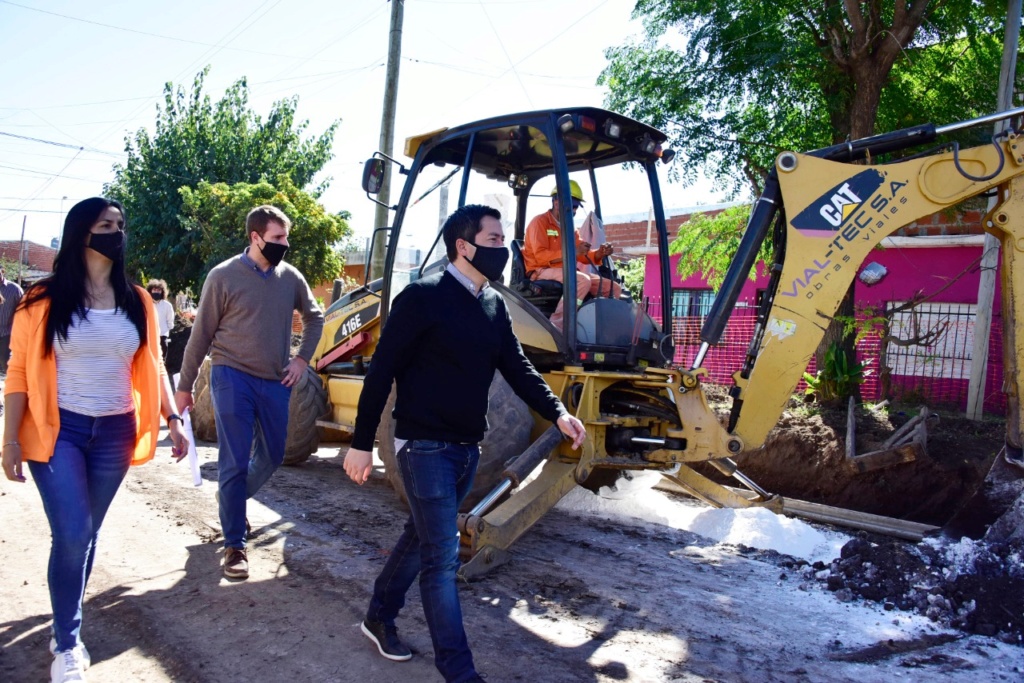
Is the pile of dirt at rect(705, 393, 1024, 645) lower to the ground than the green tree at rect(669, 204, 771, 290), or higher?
lower

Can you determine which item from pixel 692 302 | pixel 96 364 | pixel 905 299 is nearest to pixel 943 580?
pixel 96 364

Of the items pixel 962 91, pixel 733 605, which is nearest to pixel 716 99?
pixel 962 91

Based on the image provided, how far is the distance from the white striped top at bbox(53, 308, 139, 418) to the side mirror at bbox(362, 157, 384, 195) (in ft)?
Answer: 9.14

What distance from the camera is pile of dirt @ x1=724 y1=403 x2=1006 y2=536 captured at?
24.7ft

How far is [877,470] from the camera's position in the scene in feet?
25.4

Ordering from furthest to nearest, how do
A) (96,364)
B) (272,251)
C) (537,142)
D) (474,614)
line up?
(537,142), (272,251), (474,614), (96,364)

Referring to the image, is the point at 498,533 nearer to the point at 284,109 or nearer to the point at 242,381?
the point at 242,381

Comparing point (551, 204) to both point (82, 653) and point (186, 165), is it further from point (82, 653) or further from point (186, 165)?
point (186, 165)

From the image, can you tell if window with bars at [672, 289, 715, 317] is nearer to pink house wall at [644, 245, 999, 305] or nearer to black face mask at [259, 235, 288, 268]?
pink house wall at [644, 245, 999, 305]

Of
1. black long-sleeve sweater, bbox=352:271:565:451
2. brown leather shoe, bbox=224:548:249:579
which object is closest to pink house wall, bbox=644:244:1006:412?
brown leather shoe, bbox=224:548:249:579

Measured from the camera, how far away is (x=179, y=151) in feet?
72.1

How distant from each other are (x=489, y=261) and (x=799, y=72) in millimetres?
7988

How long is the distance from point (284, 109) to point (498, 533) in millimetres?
20824

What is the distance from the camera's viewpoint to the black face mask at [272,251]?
475cm
